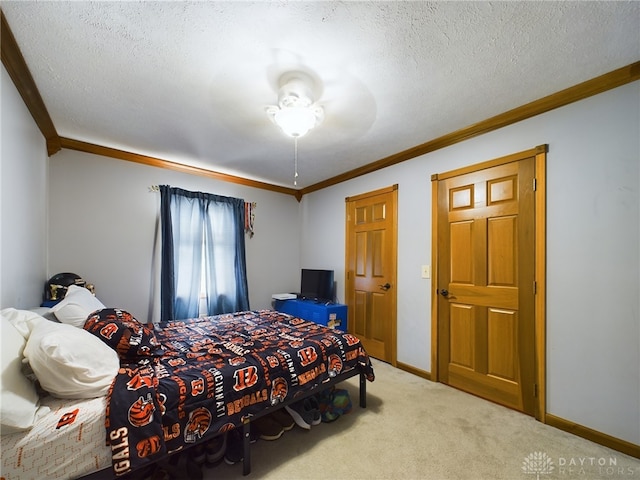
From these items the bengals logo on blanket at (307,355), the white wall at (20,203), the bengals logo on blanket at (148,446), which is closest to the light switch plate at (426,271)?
the bengals logo on blanket at (307,355)

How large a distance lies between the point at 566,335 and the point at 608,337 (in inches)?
8.6

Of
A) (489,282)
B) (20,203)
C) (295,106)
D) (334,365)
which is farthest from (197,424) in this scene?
(489,282)

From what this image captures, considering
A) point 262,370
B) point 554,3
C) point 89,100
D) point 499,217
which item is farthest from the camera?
point 499,217

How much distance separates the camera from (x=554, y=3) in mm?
1330

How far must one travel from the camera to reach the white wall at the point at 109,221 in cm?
292

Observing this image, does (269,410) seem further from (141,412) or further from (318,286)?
(318,286)

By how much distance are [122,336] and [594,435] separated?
3.16 m

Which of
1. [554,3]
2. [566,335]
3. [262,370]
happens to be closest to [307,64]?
[554,3]

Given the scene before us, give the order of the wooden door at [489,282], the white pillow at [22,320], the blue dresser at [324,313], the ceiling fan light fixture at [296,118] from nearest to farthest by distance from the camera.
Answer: the white pillow at [22,320], the ceiling fan light fixture at [296,118], the wooden door at [489,282], the blue dresser at [324,313]

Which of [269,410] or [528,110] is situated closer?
[269,410]

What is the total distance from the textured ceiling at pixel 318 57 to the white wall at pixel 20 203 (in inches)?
11.7

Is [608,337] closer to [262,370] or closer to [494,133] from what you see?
[494,133]

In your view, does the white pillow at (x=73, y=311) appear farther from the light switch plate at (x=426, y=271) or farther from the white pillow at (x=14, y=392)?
the light switch plate at (x=426, y=271)
